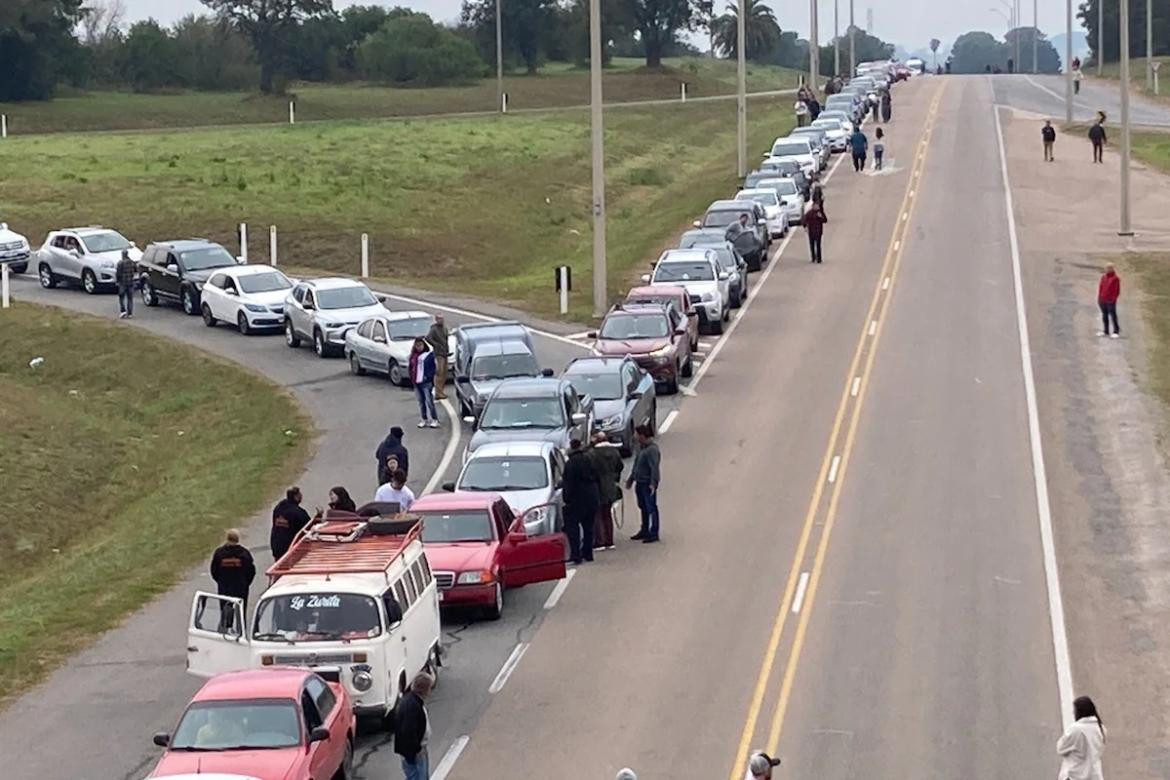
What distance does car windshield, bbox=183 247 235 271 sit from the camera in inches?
Result: 1887

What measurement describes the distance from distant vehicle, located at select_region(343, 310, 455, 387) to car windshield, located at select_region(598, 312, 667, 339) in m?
2.99

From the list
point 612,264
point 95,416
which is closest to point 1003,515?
point 95,416

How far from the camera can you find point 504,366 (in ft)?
114

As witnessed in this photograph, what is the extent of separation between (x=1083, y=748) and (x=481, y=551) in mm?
8973

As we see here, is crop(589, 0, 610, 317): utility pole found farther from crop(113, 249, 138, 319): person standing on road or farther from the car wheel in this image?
the car wheel

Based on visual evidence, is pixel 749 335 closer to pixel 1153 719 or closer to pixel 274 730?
pixel 1153 719

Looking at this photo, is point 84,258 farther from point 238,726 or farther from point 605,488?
point 238,726

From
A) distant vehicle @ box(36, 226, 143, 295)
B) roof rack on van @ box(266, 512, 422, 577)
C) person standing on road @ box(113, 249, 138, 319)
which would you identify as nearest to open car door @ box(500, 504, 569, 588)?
roof rack on van @ box(266, 512, 422, 577)

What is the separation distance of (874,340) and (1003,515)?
1365 centimetres

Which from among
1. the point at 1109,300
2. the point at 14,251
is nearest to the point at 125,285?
the point at 14,251

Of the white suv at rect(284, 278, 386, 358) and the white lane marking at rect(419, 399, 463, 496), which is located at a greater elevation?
the white suv at rect(284, 278, 386, 358)

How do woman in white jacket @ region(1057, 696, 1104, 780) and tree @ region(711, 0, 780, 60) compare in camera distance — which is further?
tree @ region(711, 0, 780, 60)

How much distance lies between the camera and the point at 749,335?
4212cm

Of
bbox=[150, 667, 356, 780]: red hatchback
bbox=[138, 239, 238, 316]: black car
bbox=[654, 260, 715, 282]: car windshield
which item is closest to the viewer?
bbox=[150, 667, 356, 780]: red hatchback
